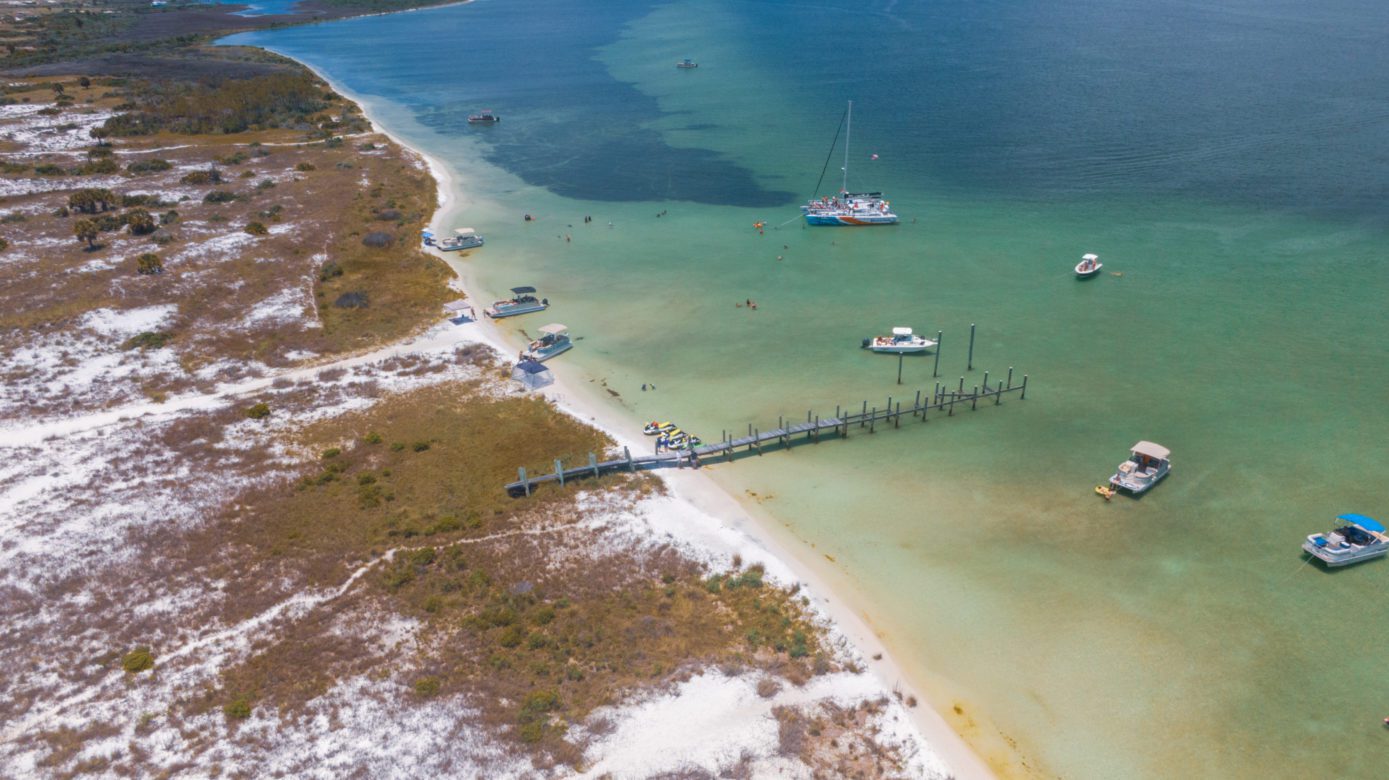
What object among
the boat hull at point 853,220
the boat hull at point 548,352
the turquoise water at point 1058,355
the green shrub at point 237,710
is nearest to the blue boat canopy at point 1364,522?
the turquoise water at point 1058,355

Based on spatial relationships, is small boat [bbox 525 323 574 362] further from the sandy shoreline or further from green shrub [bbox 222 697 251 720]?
green shrub [bbox 222 697 251 720]

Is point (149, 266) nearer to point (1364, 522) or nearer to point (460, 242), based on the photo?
point (460, 242)

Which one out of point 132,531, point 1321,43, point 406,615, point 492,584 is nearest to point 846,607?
point 492,584

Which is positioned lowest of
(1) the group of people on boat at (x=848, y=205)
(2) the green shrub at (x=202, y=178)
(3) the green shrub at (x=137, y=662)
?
(3) the green shrub at (x=137, y=662)

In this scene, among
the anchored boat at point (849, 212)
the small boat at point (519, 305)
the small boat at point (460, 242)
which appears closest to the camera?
the small boat at point (519, 305)

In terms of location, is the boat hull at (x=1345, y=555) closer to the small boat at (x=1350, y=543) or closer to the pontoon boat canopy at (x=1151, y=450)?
the small boat at (x=1350, y=543)

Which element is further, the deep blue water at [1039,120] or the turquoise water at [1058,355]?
the deep blue water at [1039,120]

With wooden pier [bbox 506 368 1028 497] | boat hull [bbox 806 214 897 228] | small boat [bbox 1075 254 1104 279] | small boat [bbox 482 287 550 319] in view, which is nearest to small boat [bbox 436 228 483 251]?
small boat [bbox 482 287 550 319]

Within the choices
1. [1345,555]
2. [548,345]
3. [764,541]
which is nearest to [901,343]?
[764,541]

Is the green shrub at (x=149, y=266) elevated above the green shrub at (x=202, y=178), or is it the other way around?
the green shrub at (x=202, y=178)
